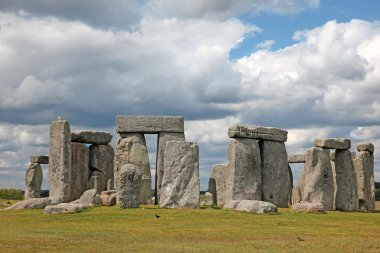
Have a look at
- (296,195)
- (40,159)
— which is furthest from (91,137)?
(296,195)

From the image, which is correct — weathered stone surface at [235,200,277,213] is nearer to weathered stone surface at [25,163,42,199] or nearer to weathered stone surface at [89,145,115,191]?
weathered stone surface at [89,145,115,191]

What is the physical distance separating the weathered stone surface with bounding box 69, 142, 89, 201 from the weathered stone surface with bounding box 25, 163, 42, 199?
16.2ft

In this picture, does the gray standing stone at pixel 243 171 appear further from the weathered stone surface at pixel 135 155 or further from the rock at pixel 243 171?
the weathered stone surface at pixel 135 155

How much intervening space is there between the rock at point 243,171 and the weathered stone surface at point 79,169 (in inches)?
319

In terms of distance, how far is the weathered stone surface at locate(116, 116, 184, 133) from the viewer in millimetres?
33969

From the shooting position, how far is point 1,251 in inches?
575

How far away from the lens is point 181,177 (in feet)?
90.3

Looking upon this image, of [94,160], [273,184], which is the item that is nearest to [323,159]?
[273,184]

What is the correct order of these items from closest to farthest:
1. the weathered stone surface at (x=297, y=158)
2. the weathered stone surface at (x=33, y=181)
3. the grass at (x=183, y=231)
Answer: the grass at (x=183, y=231) < the weathered stone surface at (x=33, y=181) < the weathered stone surface at (x=297, y=158)

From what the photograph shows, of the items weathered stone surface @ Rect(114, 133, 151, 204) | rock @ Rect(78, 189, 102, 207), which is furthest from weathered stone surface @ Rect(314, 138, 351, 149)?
rock @ Rect(78, 189, 102, 207)

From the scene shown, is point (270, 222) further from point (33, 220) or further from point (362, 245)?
point (33, 220)

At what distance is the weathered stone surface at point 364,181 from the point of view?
34.8 m

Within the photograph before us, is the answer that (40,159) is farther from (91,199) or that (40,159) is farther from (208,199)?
(208,199)

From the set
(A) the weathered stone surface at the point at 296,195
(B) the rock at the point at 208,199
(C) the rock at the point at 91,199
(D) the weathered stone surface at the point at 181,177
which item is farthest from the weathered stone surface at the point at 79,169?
(A) the weathered stone surface at the point at 296,195
